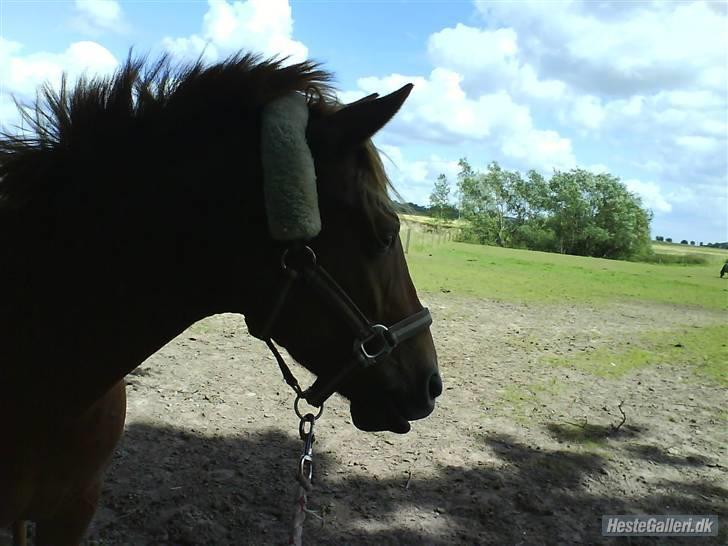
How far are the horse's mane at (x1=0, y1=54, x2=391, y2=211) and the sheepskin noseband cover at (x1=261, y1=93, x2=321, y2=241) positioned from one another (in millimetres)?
167

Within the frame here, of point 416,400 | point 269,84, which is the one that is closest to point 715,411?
point 416,400

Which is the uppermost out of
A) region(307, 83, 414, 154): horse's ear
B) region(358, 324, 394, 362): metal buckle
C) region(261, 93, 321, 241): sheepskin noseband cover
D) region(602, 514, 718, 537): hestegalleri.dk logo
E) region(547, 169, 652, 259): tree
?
region(547, 169, 652, 259): tree

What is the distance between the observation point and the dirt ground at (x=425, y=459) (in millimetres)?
3600

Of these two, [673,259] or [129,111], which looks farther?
[673,259]

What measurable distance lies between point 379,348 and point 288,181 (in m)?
0.59

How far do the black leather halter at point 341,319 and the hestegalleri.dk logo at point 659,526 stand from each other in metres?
3.10

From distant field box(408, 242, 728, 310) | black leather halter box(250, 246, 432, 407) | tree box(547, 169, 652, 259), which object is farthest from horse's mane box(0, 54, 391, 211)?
tree box(547, 169, 652, 259)

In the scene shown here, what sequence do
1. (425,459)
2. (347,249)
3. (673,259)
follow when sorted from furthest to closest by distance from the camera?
(673,259)
(425,459)
(347,249)

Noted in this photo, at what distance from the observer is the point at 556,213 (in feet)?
170

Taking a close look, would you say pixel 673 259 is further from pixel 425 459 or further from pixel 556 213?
pixel 425 459

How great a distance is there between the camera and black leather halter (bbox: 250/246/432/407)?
1.56 metres

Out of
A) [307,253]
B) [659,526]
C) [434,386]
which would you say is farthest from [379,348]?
[659,526]

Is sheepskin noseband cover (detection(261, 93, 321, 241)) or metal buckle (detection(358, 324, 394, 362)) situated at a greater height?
sheepskin noseband cover (detection(261, 93, 321, 241))

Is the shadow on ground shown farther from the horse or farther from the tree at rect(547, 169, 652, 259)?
the tree at rect(547, 169, 652, 259)
